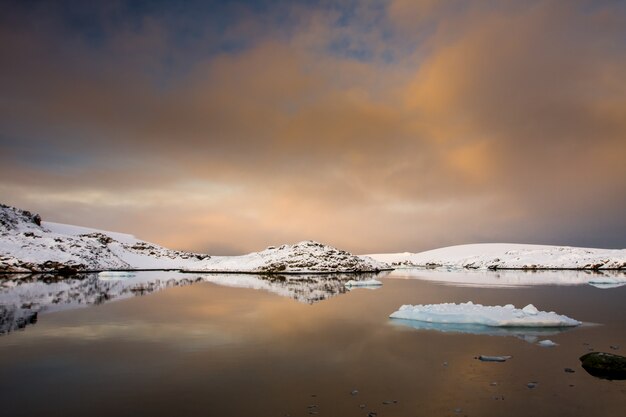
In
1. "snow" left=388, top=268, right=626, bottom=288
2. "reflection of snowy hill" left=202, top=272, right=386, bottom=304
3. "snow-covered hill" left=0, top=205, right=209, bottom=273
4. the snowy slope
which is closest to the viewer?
"reflection of snowy hill" left=202, top=272, right=386, bottom=304

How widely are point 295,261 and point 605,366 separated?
80940 mm

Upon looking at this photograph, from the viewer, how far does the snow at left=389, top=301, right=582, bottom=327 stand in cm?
1955

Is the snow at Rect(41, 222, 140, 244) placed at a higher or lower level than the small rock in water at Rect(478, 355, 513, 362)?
higher

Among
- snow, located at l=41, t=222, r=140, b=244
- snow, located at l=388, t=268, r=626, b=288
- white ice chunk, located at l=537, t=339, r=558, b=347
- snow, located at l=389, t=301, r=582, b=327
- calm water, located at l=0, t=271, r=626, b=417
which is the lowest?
calm water, located at l=0, t=271, r=626, b=417

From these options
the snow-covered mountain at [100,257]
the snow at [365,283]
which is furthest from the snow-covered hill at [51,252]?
the snow at [365,283]

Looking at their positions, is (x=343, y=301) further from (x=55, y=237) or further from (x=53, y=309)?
(x=55, y=237)

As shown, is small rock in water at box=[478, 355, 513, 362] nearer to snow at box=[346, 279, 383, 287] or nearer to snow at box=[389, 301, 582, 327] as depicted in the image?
snow at box=[389, 301, 582, 327]

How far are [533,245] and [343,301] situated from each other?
568 feet

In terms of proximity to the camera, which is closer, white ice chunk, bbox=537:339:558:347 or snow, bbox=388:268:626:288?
white ice chunk, bbox=537:339:558:347

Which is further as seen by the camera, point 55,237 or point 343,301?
point 55,237

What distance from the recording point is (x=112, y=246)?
11312 cm

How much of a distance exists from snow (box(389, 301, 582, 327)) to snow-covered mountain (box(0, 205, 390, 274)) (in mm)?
69812

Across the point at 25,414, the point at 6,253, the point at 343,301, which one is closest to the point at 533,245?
the point at 343,301

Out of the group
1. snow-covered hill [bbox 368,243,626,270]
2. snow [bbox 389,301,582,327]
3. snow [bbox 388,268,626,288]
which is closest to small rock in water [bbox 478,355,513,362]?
snow [bbox 389,301,582,327]
